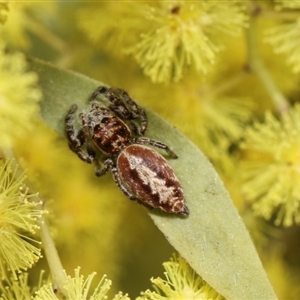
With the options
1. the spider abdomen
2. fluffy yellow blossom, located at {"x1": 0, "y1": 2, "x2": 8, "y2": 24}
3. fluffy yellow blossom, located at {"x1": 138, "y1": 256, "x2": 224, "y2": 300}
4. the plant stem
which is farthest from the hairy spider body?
the plant stem

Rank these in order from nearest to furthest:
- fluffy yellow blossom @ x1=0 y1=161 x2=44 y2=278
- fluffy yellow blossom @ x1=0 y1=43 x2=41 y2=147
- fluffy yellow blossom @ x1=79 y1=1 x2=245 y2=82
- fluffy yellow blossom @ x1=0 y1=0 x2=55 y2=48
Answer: fluffy yellow blossom @ x1=0 y1=43 x2=41 y2=147 → fluffy yellow blossom @ x1=0 y1=161 x2=44 y2=278 → fluffy yellow blossom @ x1=79 y1=1 x2=245 y2=82 → fluffy yellow blossom @ x1=0 y1=0 x2=55 y2=48

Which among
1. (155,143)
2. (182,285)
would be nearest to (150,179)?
(155,143)

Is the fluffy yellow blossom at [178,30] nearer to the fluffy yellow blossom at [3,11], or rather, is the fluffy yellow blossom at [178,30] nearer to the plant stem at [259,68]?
the plant stem at [259,68]

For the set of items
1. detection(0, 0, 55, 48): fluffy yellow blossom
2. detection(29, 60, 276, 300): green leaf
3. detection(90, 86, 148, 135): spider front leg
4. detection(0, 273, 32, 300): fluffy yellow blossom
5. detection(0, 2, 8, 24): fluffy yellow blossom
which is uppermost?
detection(0, 0, 55, 48): fluffy yellow blossom

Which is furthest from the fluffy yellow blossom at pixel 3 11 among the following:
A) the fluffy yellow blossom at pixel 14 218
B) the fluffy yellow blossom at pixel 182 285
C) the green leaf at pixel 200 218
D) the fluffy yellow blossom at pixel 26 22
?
the fluffy yellow blossom at pixel 182 285

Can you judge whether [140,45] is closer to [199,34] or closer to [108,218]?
[199,34]

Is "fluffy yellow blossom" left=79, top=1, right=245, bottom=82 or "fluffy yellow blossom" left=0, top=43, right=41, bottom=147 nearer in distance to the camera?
"fluffy yellow blossom" left=0, top=43, right=41, bottom=147

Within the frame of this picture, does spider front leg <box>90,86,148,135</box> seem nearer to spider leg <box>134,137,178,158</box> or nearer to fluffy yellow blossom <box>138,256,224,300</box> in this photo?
spider leg <box>134,137,178,158</box>
